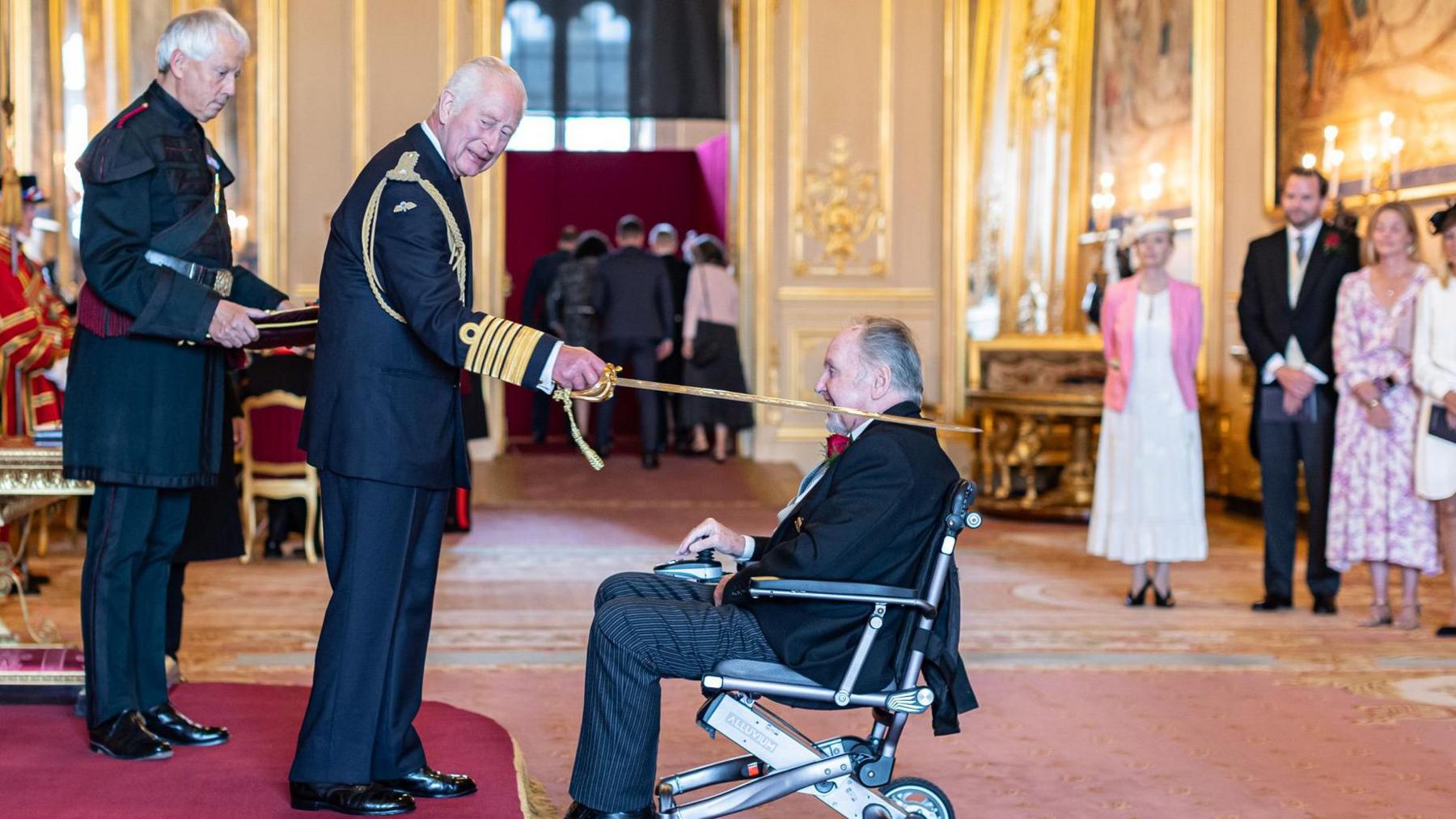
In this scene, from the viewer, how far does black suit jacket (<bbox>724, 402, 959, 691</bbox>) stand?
2.87 metres

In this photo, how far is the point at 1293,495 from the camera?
20.1ft

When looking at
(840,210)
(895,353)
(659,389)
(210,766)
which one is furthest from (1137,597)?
(840,210)

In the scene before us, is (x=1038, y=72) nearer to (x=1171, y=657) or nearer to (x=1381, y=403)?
(x=1381, y=403)

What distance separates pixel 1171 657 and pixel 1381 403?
4.72ft

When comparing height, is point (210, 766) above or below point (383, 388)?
below

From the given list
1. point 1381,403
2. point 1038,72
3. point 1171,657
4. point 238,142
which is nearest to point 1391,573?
point 1381,403

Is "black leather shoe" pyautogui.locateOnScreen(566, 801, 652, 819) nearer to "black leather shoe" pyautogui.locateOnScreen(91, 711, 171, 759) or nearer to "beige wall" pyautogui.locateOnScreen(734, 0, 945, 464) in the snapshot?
"black leather shoe" pyautogui.locateOnScreen(91, 711, 171, 759)

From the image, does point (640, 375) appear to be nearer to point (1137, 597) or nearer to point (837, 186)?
point (837, 186)

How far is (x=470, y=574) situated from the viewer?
6.78 metres

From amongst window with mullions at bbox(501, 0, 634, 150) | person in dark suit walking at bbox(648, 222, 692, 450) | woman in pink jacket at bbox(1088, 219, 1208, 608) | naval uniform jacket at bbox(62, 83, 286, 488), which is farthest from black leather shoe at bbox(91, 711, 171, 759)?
window with mullions at bbox(501, 0, 634, 150)

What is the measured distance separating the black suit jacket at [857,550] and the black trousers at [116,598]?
4.65 feet

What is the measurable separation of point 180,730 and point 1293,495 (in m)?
4.24

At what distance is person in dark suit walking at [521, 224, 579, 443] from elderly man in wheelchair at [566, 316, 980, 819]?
28.7 ft

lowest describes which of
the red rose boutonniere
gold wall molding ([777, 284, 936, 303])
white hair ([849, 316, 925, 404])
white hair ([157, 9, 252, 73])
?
the red rose boutonniere
